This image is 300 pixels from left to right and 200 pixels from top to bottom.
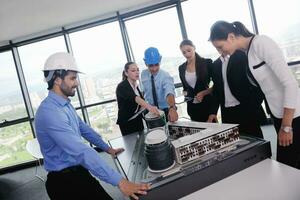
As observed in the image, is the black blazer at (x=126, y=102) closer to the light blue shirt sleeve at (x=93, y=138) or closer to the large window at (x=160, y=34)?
the light blue shirt sleeve at (x=93, y=138)


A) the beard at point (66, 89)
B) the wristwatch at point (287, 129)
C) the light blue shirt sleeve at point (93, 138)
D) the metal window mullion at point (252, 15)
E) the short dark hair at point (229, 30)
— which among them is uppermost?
the metal window mullion at point (252, 15)

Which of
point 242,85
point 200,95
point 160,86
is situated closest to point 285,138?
point 242,85

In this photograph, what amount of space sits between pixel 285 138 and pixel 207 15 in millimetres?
3348

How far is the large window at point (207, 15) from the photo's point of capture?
169 inches

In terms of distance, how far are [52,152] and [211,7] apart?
12.3 feet

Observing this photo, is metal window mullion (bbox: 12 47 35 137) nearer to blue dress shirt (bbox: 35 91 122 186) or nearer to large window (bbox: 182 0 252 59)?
large window (bbox: 182 0 252 59)

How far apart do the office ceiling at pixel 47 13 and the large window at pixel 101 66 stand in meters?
0.33

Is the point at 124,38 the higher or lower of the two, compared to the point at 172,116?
higher

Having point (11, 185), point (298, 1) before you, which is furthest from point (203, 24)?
point (11, 185)

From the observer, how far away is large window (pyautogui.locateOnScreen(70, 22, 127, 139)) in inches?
189

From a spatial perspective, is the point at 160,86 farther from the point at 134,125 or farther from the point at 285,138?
the point at 285,138

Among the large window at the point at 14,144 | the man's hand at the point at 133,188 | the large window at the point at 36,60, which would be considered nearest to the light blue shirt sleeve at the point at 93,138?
the man's hand at the point at 133,188

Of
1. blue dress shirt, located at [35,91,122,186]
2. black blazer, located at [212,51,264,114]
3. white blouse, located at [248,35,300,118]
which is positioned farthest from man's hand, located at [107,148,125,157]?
white blouse, located at [248,35,300,118]

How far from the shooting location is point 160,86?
259 cm
